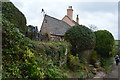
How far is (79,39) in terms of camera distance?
9.51 metres

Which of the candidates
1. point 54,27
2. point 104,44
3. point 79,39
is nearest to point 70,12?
point 54,27

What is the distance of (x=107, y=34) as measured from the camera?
41.5 ft

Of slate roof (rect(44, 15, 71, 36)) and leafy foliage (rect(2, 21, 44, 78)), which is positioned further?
slate roof (rect(44, 15, 71, 36))

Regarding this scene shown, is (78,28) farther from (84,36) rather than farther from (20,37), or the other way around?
(20,37)

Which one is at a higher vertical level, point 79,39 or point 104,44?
point 79,39

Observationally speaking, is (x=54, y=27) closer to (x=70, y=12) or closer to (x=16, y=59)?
(x=70, y=12)

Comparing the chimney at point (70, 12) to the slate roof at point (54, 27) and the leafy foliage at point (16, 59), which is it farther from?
the leafy foliage at point (16, 59)

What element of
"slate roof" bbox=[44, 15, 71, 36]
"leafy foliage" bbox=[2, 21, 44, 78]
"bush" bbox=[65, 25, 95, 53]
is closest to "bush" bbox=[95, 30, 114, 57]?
"bush" bbox=[65, 25, 95, 53]

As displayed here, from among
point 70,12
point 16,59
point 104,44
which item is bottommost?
point 16,59

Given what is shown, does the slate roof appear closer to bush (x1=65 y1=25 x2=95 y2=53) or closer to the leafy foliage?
bush (x1=65 y1=25 x2=95 y2=53)

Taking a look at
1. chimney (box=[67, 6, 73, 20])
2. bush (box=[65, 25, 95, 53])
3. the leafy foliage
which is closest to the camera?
the leafy foliage

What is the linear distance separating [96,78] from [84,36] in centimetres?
289

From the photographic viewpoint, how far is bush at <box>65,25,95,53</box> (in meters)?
9.51

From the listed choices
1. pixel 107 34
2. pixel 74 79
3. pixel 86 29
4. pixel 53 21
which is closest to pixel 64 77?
pixel 74 79
